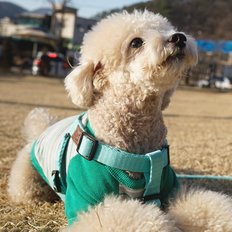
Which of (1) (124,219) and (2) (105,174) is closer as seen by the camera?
(1) (124,219)

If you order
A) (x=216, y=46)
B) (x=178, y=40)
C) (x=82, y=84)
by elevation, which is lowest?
(x=82, y=84)

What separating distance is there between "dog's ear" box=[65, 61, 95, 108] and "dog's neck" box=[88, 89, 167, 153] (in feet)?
0.23

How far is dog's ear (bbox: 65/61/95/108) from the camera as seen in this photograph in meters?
1.95

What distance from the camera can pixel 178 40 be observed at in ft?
6.01

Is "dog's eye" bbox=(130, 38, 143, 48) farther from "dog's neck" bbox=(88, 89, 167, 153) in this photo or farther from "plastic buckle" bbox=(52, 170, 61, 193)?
"plastic buckle" bbox=(52, 170, 61, 193)

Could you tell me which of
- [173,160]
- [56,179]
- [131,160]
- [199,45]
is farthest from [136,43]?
[199,45]

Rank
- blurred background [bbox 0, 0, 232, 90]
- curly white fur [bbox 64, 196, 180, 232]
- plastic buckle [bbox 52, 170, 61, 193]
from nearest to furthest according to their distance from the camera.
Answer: curly white fur [bbox 64, 196, 180, 232] < plastic buckle [bbox 52, 170, 61, 193] < blurred background [bbox 0, 0, 232, 90]

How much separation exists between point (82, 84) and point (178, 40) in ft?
1.44

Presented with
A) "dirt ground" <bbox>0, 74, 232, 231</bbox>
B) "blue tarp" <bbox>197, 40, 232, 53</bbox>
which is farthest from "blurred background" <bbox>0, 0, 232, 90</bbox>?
"dirt ground" <bbox>0, 74, 232, 231</bbox>

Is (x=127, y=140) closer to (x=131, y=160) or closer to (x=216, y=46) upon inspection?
(x=131, y=160)

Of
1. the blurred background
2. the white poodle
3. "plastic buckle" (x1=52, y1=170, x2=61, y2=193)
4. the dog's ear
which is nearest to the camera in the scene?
the white poodle

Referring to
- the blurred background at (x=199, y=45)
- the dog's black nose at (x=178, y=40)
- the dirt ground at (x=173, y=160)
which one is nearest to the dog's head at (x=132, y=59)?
the dog's black nose at (x=178, y=40)

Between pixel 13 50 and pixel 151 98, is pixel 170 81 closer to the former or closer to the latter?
pixel 151 98

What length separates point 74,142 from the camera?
79.0 inches
